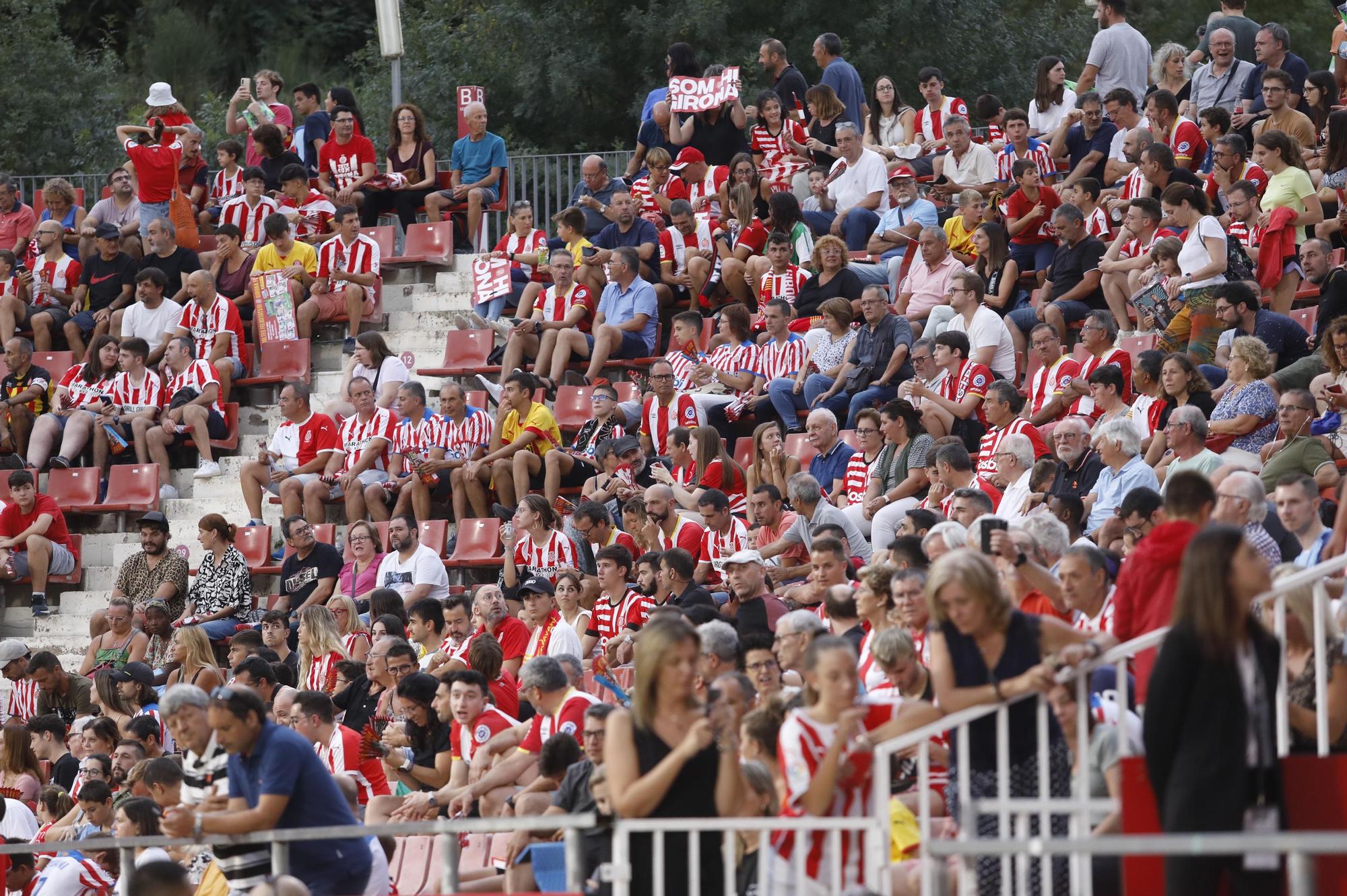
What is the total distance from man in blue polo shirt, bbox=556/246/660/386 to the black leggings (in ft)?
10.4

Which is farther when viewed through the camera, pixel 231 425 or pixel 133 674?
pixel 231 425

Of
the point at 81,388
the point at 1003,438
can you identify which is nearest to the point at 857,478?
the point at 1003,438

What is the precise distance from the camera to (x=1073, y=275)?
12.8 metres

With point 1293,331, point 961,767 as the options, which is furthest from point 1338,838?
point 1293,331

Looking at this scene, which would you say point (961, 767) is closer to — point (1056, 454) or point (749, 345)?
point (1056, 454)

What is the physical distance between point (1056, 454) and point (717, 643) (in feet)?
10.6

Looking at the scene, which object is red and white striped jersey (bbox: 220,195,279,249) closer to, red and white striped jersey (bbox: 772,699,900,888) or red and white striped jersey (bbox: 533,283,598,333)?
red and white striped jersey (bbox: 533,283,598,333)

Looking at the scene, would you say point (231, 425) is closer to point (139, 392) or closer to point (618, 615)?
point (139, 392)

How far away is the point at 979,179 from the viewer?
15836mm


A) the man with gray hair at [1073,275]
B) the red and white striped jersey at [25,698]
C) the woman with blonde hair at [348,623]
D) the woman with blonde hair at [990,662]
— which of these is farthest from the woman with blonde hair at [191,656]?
the woman with blonde hair at [990,662]

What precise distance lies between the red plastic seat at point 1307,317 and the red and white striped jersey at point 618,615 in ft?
13.9

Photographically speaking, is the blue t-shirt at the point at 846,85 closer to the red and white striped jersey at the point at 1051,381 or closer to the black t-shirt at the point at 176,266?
the black t-shirt at the point at 176,266

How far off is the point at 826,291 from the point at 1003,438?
3478 mm

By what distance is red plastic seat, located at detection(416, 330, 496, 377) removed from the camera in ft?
51.2
